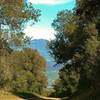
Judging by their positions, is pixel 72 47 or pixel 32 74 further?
pixel 32 74

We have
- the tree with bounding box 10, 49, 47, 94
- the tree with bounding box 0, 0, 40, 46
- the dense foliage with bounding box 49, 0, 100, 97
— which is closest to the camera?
the tree with bounding box 0, 0, 40, 46

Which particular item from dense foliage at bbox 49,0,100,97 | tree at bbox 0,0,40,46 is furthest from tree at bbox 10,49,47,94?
tree at bbox 0,0,40,46

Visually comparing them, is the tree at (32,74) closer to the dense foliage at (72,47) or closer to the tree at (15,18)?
the dense foliage at (72,47)

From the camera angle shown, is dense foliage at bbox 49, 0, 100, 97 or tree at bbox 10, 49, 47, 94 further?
tree at bbox 10, 49, 47, 94

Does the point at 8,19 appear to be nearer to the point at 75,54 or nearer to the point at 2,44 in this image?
the point at 2,44

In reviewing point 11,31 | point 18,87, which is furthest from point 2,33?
point 18,87

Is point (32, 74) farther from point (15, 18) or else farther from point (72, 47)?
point (15, 18)

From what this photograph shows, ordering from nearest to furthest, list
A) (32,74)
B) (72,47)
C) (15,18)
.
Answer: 1. (15,18)
2. (72,47)
3. (32,74)

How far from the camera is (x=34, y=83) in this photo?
117 meters

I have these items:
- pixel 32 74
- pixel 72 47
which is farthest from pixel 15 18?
pixel 32 74

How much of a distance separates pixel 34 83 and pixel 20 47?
68.4 m

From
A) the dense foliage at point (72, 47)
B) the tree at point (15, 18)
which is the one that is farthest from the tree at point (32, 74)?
the tree at point (15, 18)

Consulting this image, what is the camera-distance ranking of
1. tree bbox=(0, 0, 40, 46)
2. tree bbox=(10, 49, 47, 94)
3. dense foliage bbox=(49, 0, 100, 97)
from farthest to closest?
tree bbox=(10, 49, 47, 94) < dense foliage bbox=(49, 0, 100, 97) < tree bbox=(0, 0, 40, 46)

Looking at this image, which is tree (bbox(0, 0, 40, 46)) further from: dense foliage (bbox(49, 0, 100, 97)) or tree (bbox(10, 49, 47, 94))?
tree (bbox(10, 49, 47, 94))
